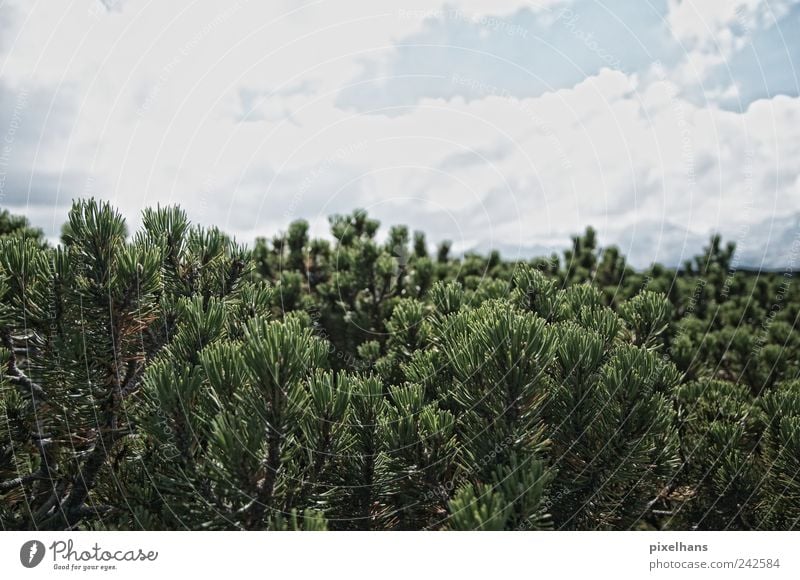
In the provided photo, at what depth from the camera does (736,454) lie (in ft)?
5.73

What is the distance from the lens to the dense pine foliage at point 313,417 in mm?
1262

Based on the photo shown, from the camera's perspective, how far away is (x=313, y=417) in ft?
4.32
